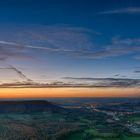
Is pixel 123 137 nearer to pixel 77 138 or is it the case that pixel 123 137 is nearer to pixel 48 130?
pixel 77 138

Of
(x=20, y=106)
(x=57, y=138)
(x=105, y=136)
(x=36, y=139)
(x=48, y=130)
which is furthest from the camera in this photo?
(x=20, y=106)

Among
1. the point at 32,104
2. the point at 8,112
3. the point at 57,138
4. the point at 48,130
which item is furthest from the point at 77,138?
the point at 32,104

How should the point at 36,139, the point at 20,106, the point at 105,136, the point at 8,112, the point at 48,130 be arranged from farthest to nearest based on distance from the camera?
1. the point at 20,106
2. the point at 8,112
3. the point at 48,130
4. the point at 105,136
5. the point at 36,139

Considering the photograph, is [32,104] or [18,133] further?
[32,104]

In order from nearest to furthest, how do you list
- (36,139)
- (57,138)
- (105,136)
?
(36,139), (57,138), (105,136)

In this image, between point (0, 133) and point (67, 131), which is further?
point (67, 131)

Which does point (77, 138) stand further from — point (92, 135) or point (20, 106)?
point (20, 106)

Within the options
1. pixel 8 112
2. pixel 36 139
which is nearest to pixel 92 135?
pixel 36 139

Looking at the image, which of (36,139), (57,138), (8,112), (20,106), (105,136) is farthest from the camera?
(20,106)
